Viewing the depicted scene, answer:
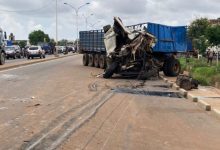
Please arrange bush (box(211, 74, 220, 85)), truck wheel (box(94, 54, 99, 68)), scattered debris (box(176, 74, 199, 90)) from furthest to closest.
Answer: truck wheel (box(94, 54, 99, 68))
bush (box(211, 74, 220, 85))
scattered debris (box(176, 74, 199, 90))

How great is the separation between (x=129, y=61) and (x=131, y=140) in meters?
17.6

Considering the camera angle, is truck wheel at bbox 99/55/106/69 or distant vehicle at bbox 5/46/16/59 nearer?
truck wheel at bbox 99/55/106/69

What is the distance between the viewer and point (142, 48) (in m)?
26.9

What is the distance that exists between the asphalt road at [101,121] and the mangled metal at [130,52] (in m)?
7.00

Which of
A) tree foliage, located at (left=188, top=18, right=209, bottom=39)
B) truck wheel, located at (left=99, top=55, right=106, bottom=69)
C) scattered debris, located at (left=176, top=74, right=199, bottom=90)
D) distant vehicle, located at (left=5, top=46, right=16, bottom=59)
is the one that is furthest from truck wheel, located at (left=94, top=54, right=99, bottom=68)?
distant vehicle, located at (left=5, top=46, right=16, bottom=59)

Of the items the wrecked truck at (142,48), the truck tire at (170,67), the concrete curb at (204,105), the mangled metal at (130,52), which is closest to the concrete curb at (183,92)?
the concrete curb at (204,105)

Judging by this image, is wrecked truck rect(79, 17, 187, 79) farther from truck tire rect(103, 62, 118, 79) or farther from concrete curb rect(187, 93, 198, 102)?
concrete curb rect(187, 93, 198, 102)

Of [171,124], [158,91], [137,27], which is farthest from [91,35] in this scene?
[171,124]

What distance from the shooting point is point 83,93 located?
18.6 meters

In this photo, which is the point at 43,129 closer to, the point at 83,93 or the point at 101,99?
the point at 101,99

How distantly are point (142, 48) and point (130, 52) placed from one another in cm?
68

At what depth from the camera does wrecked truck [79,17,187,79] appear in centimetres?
2684

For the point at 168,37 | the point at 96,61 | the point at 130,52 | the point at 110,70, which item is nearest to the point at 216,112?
the point at 130,52

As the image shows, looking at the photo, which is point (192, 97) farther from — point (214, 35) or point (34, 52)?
point (34, 52)
